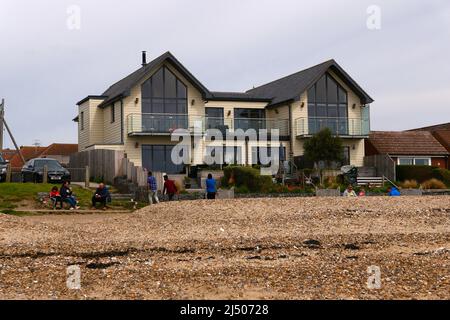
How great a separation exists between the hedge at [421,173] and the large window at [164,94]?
12.6 metres

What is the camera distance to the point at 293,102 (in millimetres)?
40781

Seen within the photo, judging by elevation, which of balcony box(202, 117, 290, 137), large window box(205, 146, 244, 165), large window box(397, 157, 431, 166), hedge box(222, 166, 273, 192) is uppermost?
balcony box(202, 117, 290, 137)

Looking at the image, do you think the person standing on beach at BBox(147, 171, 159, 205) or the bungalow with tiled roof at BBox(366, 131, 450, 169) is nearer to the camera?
the person standing on beach at BBox(147, 171, 159, 205)

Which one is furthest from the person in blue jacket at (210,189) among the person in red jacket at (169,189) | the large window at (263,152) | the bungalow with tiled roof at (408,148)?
the bungalow with tiled roof at (408,148)

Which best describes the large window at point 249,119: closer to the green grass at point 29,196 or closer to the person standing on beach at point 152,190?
the green grass at point 29,196

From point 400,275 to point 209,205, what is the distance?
475 inches

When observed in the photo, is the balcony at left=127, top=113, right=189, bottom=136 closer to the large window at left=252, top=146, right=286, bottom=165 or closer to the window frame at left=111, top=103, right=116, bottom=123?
the window frame at left=111, top=103, right=116, bottom=123

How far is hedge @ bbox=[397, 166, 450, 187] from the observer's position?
125 feet

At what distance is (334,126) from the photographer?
135 ft

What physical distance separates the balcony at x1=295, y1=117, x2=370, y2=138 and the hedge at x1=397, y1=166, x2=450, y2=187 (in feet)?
12.0

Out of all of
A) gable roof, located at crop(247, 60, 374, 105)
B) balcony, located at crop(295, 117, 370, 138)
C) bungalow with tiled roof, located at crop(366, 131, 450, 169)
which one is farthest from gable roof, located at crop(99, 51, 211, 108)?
bungalow with tiled roof, located at crop(366, 131, 450, 169)

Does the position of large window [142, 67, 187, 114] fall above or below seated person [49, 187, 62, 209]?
above

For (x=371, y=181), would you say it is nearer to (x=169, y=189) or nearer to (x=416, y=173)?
(x=416, y=173)
